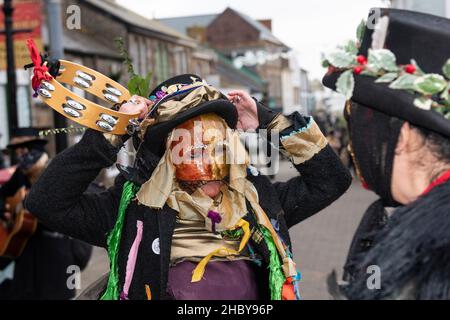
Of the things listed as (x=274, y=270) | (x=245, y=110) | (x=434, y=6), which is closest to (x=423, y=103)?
(x=274, y=270)

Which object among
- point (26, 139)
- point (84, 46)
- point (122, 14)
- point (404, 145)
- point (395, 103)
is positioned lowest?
point (84, 46)

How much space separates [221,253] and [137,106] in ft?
2.19

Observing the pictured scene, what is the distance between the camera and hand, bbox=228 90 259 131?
252 cm

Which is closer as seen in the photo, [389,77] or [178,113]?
[389,77]

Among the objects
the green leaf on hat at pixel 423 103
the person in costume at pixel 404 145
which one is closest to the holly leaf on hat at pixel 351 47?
the person in costume at pixel 404 145

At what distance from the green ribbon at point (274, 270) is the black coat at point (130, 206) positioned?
3 cm

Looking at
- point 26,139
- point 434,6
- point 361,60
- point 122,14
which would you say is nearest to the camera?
point 361,60

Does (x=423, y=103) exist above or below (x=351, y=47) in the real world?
below

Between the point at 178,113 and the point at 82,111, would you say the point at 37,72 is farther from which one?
the point at 178,113

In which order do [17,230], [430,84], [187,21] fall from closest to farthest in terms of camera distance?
[430,84] < [17,230] < [187,21]

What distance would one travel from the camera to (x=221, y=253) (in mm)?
2252

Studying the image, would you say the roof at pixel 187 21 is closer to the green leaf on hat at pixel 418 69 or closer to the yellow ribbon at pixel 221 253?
the yellow ribbon at pixel 221 253

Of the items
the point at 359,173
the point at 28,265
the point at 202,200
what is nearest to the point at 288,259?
the point at 202,200
